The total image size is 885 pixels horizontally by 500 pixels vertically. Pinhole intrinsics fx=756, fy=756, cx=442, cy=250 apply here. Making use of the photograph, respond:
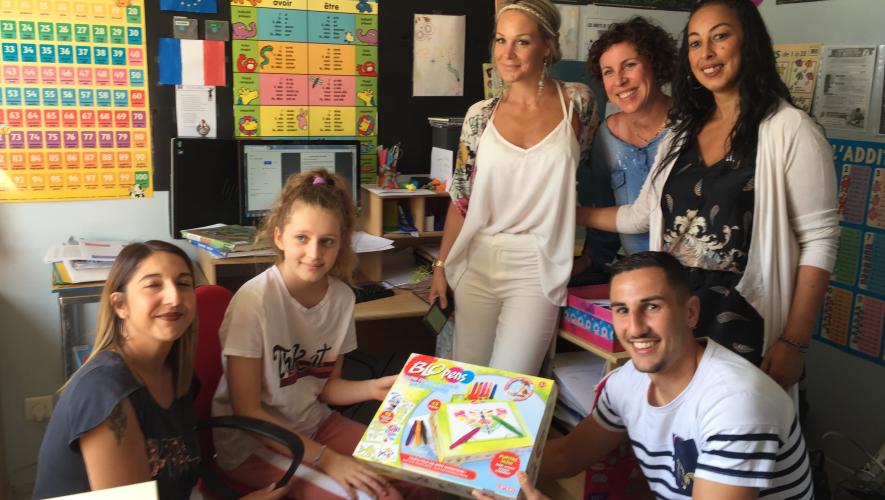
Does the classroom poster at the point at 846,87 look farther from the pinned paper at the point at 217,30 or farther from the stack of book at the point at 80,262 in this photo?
the stack of book at the point at 80,262

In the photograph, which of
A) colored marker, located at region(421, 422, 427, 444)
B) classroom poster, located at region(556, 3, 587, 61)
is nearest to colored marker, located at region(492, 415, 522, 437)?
colored marker, located at region(421, 422, 427, 444)

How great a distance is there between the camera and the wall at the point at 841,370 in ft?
9.10

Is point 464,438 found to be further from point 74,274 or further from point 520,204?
point 74,274

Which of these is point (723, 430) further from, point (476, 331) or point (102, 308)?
point (102, 308)

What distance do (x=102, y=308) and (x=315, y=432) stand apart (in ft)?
2.21

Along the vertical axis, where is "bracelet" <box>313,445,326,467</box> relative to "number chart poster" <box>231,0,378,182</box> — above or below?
below

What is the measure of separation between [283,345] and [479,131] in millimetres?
910

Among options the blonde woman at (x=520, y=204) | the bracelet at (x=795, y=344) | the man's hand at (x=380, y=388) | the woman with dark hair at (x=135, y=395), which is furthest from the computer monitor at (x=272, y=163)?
the bracelet at (x=795, y=344)

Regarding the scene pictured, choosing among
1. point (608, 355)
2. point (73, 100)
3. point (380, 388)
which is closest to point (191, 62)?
point (73, 100)

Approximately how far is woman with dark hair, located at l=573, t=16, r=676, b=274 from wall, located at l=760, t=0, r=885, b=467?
1.02m

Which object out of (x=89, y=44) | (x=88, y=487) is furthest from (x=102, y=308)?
(x=89, y=44)

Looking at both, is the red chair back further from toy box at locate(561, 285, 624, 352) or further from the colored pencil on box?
toy box at locate(561, 285, 624, 352)

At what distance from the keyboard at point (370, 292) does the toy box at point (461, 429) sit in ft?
3.55

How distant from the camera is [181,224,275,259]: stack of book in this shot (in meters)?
2.53
